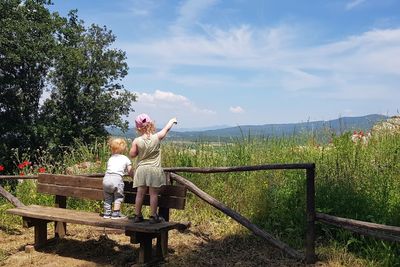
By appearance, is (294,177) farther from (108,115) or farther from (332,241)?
(108,115)

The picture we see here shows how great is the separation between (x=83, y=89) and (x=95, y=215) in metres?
30.5

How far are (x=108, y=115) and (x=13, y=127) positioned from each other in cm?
755

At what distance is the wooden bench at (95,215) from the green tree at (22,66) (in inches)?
921

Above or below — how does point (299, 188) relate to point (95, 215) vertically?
above

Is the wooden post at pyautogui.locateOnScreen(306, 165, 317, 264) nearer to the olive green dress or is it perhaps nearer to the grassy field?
the grassy field

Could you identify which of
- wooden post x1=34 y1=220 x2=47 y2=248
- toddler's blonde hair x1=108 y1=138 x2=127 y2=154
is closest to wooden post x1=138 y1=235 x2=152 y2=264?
toddler's blonde hair x1=108 y1=138 x2=127 y2=154

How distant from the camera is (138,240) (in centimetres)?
504

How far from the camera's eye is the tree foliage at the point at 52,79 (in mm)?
29750

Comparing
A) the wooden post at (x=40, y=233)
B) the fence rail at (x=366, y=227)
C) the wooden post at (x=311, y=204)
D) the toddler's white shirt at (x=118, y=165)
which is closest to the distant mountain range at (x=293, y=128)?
the toddler's white shirt at (x=118, y=165)

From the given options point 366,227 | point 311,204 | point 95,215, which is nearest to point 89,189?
point 95,215

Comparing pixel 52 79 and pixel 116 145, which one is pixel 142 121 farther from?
pixel 52 79

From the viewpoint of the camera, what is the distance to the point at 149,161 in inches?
205

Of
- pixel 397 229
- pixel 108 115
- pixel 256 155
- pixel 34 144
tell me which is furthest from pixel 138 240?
pixel 108 115

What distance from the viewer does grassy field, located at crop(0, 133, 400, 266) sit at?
5.25m
